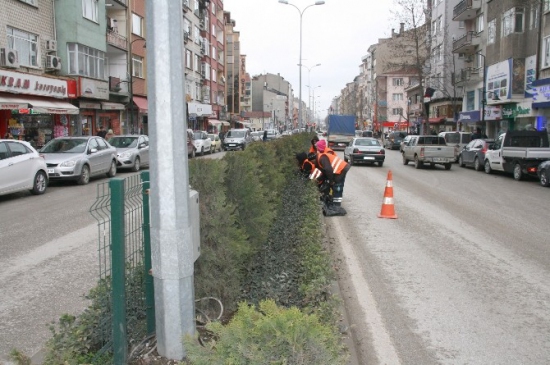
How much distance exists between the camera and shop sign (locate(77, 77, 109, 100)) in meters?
27.7

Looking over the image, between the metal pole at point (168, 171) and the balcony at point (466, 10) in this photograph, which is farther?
the balcony at point (466, 10)

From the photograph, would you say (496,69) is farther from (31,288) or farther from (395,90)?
(395,90)

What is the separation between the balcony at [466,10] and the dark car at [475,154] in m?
21.0

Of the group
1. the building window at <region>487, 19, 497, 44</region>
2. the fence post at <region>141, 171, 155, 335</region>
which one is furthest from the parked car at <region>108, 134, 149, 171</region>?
the building window at <region>487, 19, 497, 44</region>

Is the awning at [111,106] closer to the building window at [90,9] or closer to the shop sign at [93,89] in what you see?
the shop sign at [93,89]

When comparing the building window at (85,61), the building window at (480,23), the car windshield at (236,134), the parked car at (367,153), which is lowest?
the parked car at (367,153)

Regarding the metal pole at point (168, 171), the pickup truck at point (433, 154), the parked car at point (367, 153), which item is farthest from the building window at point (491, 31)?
the metal pole at point (168, 171)

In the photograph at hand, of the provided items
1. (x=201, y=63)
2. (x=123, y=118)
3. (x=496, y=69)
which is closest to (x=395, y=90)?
(x=201, y=63)

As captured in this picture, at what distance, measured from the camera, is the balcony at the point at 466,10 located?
42812mm

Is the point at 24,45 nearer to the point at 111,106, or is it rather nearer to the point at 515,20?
the point at 111,106

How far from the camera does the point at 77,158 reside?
1672 centimetres

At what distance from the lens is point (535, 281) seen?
6582 millimetres

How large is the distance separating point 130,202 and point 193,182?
0.64m

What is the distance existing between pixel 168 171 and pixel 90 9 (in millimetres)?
30281
